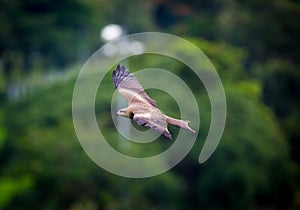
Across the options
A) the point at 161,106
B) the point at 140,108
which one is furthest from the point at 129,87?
the point at 161,106

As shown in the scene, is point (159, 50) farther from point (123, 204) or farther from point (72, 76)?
point (123, 204)

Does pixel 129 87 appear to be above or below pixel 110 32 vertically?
above

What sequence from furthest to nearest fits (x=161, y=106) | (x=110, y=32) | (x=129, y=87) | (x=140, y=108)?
(x=110, y=32), (x=161, y=106), (x=129, y=87), (x=140, y=108)

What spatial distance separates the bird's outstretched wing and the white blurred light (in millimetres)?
20314

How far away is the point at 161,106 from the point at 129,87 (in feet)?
42.8

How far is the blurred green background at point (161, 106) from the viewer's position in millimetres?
16734

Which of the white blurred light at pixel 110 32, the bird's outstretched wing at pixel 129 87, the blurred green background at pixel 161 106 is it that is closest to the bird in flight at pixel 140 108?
the bird's outstretched wing at pixel 129 87

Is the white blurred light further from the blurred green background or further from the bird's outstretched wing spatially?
the bird's outstretched wing

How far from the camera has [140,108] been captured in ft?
11.5

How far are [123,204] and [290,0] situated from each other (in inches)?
544

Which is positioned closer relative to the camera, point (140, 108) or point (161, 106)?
point (140, 108)

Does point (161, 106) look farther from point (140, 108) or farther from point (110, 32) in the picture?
point (140, 108)

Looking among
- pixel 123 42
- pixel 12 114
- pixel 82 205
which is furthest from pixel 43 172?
pixel 123 42

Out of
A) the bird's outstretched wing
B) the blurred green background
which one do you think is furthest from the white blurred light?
the bird's outstretched wing
